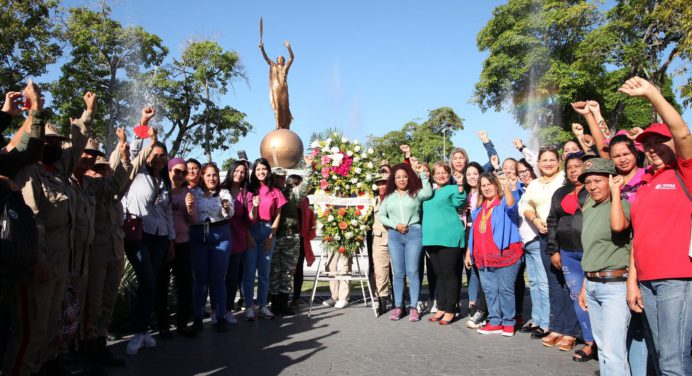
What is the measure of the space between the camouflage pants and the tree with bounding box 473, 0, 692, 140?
2360cm

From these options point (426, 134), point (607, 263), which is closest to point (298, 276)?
point (607, 263)

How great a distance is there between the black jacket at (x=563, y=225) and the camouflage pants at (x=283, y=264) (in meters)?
3.77

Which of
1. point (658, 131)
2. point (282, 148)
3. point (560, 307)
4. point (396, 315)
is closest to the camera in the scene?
point (658, 131)

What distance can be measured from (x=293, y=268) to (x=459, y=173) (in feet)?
9.36

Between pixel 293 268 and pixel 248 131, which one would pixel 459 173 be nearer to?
pixel 293 268

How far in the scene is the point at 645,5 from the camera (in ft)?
85.5

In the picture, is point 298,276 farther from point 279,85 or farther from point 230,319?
point 279,85

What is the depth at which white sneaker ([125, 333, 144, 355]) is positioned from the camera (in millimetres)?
5539

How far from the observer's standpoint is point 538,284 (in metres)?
6.43

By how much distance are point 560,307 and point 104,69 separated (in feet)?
95.2

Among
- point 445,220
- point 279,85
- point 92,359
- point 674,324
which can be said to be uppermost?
point 279,85

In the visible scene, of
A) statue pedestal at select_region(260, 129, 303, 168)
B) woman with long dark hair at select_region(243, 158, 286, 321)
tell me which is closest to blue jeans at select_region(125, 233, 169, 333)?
woman with long dark hair at select_region(243, 158, 286, 321)

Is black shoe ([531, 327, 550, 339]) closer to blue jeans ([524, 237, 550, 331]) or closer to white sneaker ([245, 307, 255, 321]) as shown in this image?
blue jeans ([524, 237, 550, 331])

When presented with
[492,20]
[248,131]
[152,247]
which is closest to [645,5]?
[492,20]
